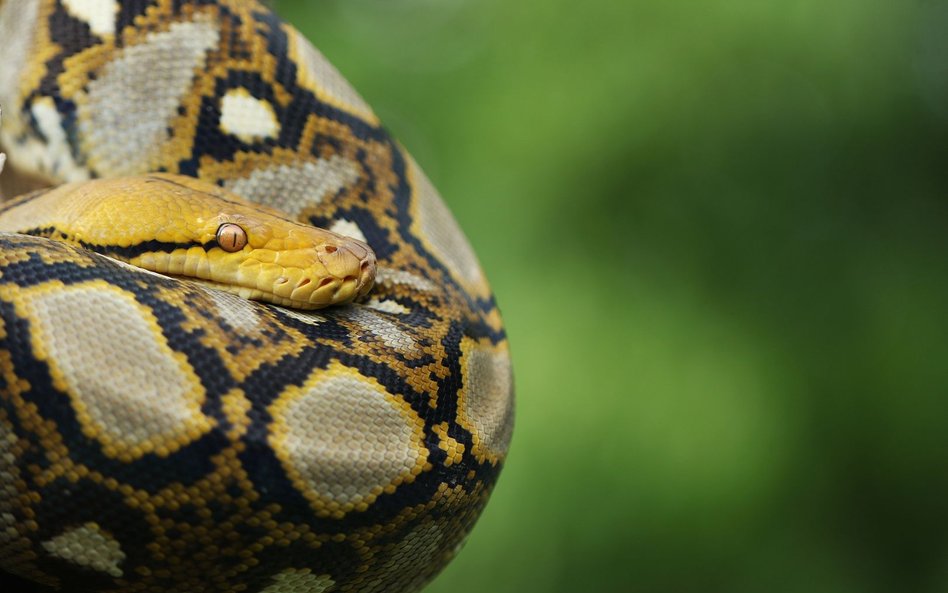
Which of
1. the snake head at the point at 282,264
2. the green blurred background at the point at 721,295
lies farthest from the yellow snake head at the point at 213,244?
the green blurred background at the point at 721,295

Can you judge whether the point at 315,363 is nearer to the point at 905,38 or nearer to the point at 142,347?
the point at 142,347

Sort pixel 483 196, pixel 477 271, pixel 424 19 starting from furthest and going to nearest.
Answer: pixel 424 19
pixel 483 196
pixel 477 271

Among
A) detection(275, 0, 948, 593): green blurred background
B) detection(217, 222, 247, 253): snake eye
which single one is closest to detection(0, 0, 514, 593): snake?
detection(217, 222, 247, 253): snake eye

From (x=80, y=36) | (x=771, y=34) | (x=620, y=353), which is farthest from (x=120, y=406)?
(x=771, y=34)

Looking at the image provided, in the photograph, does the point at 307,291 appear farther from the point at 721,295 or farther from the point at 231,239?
the point at 721,295

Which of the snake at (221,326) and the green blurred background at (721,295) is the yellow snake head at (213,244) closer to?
the snake at (221,326)

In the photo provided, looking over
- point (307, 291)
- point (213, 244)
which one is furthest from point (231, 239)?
point (307, 291)
